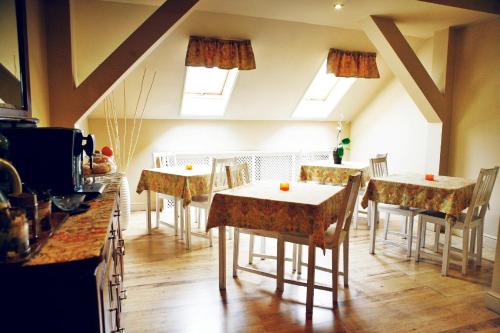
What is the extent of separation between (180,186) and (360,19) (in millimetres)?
2520

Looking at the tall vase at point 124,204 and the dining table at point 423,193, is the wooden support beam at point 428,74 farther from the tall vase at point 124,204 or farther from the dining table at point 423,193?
the tall vase at point 124,204

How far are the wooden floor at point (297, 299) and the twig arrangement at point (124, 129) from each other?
1.51 meters

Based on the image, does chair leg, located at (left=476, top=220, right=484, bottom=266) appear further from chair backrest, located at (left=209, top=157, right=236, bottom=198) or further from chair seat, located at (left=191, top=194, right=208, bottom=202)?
chair seat, located at (left=191, top=194, right=208, bottom=202)

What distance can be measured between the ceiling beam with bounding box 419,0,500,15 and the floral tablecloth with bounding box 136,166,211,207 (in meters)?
2.66

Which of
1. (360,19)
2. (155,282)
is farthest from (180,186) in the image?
(360,19)

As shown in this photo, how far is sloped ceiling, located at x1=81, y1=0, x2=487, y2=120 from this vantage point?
3.15 meters

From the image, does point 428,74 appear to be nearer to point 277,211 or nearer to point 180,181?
point 277,211

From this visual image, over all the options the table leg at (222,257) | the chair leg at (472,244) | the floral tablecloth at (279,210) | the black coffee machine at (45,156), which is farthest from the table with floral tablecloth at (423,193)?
the black coffee machine at (45,156)

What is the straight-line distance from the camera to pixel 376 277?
2.68m

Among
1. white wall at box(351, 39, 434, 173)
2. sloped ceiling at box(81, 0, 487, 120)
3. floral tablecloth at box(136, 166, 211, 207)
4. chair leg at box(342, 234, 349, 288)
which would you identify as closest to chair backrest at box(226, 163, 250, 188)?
floral tablecloth at box(136, 166, 211, 207)

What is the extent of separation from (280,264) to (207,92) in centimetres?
309

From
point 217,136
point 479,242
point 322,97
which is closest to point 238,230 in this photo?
point 479,242

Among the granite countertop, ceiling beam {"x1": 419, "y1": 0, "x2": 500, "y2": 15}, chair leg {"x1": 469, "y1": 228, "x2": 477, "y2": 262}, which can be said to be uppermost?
ceiling beam {"x1": 419, "y1": 0, "x2": 500, "y2": 15}

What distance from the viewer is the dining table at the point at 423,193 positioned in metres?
2.66
